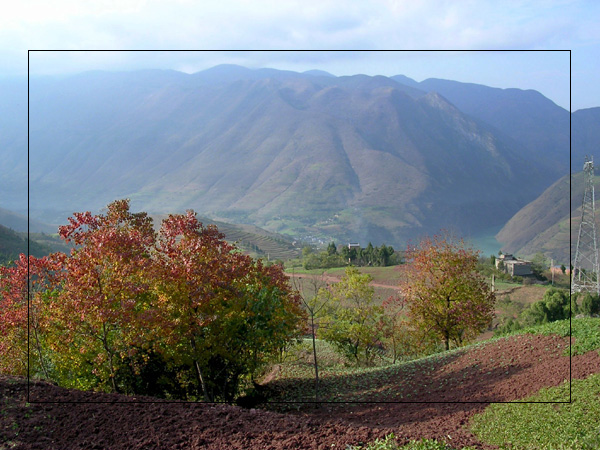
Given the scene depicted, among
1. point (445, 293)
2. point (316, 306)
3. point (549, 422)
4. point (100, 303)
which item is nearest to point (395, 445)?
point (549, 422)

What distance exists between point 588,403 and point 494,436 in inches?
75.3

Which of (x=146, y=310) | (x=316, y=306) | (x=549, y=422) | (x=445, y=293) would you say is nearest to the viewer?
(x=549, y=422)

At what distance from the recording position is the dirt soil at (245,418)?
6.84 meters

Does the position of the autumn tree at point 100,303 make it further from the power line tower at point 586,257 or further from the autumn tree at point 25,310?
the power line tower at point 586,257

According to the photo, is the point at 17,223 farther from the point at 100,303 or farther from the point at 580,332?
the point at 580,332

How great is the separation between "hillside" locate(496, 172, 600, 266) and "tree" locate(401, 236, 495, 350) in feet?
265

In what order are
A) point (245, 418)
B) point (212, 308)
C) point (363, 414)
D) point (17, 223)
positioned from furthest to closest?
1. point (17, 223)
2. point (212, 308)
3. point (363, 414)
4. point (245, 418)

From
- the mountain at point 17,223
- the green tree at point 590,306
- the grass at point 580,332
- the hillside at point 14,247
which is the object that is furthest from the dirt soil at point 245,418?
the mountain at point 17,223

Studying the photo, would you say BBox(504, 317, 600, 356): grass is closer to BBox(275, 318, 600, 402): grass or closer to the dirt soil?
BBox(275, 318, 600, 402): grass

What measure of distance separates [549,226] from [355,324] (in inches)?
4430

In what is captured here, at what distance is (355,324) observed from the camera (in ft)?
70.0

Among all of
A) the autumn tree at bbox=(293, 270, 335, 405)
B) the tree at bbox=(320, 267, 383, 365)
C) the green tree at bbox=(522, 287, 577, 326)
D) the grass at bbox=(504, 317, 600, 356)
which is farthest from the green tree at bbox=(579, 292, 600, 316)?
the grass at bbox=(504, 317, 600, 356)

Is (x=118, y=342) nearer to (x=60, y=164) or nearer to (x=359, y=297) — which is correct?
(x=359, y=297)

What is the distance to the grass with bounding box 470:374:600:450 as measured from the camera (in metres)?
7.23
